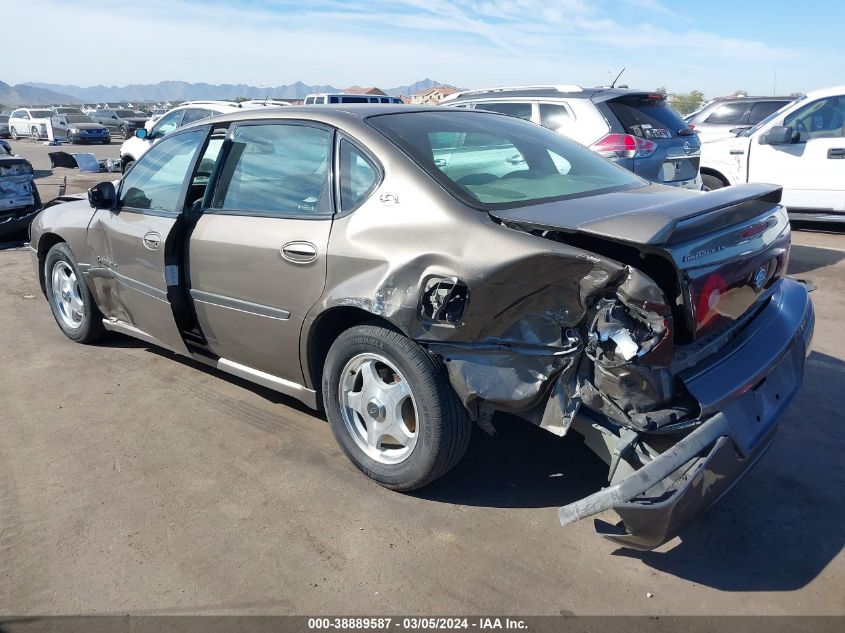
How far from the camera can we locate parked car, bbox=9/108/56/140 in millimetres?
34219

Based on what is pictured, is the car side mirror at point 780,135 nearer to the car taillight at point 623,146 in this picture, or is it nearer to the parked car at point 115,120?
the car taillight at point 623,146

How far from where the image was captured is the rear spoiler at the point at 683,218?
7.77ft

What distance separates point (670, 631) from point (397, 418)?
4.49ft

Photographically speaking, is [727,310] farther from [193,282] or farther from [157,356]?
[157,356]

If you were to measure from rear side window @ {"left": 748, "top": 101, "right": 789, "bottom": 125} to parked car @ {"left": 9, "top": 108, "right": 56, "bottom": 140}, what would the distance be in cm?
3275

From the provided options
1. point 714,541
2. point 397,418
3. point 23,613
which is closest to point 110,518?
point 23,613

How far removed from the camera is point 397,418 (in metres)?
3.12

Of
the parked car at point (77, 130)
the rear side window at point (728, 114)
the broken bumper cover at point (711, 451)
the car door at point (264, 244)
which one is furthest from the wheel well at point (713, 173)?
the parked car at point (77, 130)

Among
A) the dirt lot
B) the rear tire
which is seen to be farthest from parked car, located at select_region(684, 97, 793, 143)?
the dirt lot

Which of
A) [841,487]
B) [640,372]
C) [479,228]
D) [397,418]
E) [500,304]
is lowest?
[841,487]

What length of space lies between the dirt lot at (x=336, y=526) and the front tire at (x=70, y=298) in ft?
3.09

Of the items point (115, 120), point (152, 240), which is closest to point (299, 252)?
point (152, 240)

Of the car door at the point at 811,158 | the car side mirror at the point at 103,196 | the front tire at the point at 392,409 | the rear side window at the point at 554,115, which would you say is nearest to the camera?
the front tire at the point at 392,409

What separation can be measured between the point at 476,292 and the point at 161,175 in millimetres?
2640
